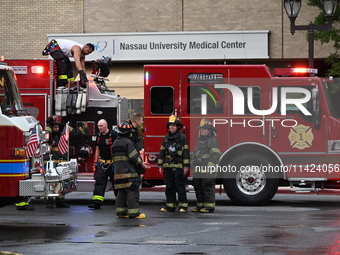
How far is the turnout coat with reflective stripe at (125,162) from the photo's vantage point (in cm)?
1355

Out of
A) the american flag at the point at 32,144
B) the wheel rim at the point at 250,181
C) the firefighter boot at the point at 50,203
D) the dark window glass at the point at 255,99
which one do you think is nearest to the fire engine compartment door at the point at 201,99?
the dark window glass at the point at 255,99

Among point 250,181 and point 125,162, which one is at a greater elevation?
point 125,162

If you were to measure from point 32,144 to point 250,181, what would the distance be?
463 centimetres

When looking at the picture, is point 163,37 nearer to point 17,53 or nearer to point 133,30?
point 133,30

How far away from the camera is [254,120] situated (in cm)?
1539

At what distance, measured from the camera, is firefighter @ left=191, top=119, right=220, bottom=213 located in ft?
47.5

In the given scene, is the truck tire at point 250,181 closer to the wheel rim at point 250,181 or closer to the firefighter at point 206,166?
the wheel rim at point 250,181

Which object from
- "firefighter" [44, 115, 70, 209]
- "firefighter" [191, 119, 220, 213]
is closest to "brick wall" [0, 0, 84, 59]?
"firefighter" [44, 115, 70, 209]

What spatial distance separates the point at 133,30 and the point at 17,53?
3.78m

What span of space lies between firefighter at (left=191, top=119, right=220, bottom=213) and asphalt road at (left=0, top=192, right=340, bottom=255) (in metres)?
0.29

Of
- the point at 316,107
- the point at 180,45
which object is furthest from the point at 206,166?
the point at 180,45

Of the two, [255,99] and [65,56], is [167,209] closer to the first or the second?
[255,99]

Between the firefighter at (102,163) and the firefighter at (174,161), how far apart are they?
110 centimetres

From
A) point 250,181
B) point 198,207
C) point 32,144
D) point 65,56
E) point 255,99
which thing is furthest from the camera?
point 65,56
